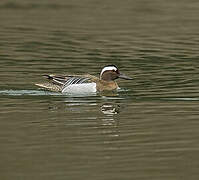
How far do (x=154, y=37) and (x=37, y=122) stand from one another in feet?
39.9

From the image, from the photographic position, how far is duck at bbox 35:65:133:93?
54.8 ft

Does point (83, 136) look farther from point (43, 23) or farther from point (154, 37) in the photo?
point (43, 23)

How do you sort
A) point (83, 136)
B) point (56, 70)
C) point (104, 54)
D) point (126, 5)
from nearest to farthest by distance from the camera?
1. point (83, 136)
2. point (56, 70)
3. point (104, 54)
4. point (126, 5)

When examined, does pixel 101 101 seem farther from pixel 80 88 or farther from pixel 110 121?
pixel 110 121

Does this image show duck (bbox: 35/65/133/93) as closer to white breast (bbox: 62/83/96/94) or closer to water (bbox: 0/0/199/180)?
white breast (bbox: 62/83/96/94)

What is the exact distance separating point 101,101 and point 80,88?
0.89 metres

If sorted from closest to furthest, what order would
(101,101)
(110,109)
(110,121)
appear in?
(110,121)
(110,109)
(101,101)

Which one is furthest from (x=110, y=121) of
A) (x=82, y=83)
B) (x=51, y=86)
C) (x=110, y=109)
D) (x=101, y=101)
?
(x=51, y=86)

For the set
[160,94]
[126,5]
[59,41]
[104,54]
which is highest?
[126,5]

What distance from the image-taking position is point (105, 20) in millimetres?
29375

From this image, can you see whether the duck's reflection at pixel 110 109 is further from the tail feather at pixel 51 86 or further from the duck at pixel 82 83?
the tail feather at pixel 51 86

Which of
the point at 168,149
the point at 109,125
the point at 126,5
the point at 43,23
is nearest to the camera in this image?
the point at 168,149

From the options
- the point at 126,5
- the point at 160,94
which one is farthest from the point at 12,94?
the point at 126,5

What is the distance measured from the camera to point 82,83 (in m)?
16.9
